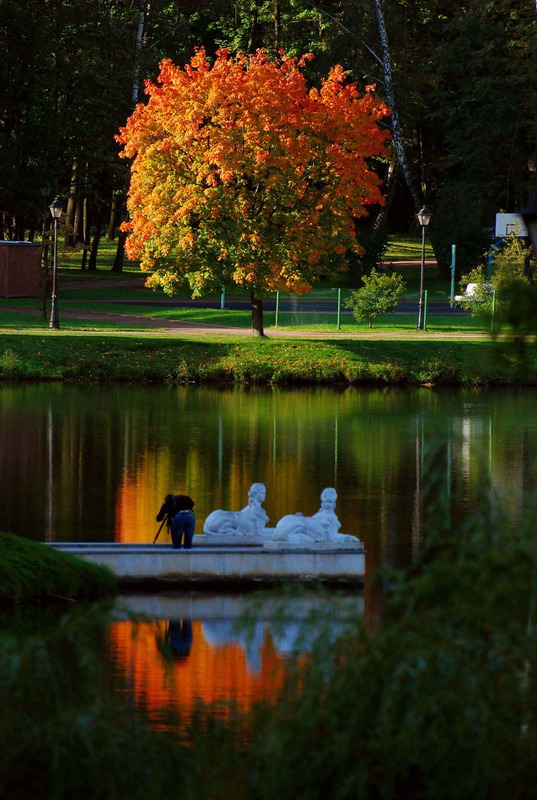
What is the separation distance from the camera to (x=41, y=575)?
1547 centimetres

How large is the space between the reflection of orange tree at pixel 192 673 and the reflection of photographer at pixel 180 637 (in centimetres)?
6

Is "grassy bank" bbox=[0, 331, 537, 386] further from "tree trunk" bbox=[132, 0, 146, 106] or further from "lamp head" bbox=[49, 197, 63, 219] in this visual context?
"tree trunk" bbox=[132, 0, 146, 106]

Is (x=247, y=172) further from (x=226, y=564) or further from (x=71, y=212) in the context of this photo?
(x=71, y=212)

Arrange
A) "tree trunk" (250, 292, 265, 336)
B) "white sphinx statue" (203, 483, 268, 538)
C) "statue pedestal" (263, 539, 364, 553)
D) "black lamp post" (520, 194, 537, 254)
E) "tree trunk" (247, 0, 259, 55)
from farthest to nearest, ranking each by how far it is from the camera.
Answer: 1. "tree trunk" (247, 0, 259, 55)
2. "tree trunk" (250, 292, 265, 336)
3. "white sphinx statue" (203, 483, 268, 538)
4. "statue pedestal" (263, 539, 364, 553)
5. "black lamp post" (520, 194, 537, 254)

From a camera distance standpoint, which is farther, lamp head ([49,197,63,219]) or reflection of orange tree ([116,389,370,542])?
lamp head ([49,197,63,219])

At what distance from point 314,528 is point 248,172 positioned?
81.6 ft

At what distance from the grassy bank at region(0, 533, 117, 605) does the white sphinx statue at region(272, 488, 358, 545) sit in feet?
7.43

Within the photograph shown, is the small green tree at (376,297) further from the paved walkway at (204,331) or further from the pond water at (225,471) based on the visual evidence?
the pond water at (225,471)

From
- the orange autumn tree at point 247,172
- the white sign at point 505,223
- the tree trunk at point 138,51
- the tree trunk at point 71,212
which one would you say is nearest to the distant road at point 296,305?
the tree trunk at point 71,212

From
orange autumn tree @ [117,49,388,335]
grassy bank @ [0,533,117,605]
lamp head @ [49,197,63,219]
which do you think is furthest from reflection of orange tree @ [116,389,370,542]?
lamp head @ [49,197,63,219]

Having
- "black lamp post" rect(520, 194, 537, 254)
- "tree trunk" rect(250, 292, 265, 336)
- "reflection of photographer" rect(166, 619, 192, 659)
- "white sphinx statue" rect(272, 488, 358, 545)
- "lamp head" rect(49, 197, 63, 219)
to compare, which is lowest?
"reflection of photographer" rect(166, 619, 192, 659)

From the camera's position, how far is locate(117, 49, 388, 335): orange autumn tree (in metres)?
40.3

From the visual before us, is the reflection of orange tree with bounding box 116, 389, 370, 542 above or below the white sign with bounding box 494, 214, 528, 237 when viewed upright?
below

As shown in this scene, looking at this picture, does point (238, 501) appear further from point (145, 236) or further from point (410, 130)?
point (410, 130)
